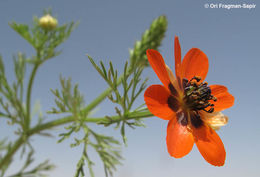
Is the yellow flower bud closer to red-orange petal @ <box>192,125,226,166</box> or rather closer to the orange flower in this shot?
the orange flower

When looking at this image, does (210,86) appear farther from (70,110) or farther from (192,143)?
(70,110)

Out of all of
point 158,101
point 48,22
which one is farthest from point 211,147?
point 48,22

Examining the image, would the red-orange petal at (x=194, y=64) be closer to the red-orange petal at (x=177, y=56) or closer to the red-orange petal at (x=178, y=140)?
the red-orange petal at (x=177, y=56)

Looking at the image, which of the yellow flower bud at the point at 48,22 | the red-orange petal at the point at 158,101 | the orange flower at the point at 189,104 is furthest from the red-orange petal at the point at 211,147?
the yellow flower bud at the point at 48,22

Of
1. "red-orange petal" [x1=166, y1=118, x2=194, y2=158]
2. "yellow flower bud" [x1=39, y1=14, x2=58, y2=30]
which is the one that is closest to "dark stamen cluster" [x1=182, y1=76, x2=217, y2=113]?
"red-orange petal" [x1=166, y1=118, x2=194, y2=158]

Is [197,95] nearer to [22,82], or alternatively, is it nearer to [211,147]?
[211,147]

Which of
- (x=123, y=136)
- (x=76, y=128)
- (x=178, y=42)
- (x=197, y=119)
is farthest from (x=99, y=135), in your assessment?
(x=178, y=42)
